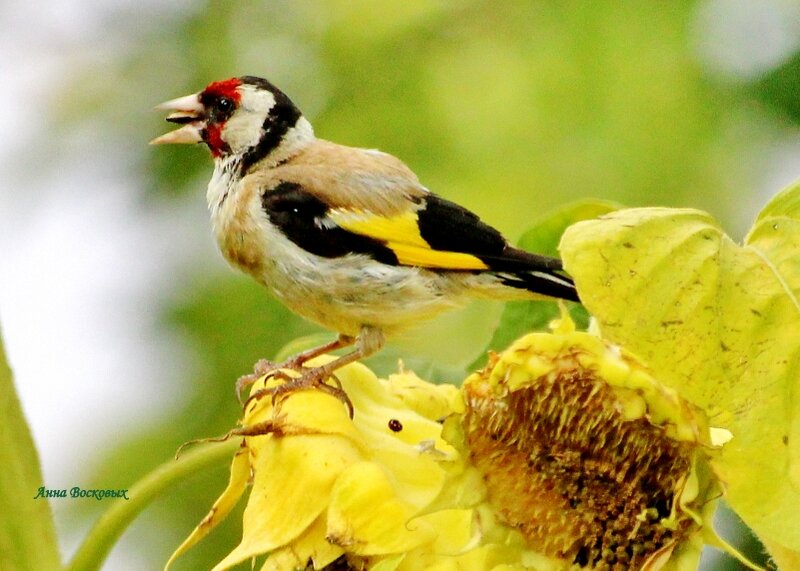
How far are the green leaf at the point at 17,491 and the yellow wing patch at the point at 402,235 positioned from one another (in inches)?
58.0

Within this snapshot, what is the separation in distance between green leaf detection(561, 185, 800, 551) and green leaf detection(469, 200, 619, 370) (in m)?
0.47

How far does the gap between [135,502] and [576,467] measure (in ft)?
2.28

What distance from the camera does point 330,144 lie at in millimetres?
3490

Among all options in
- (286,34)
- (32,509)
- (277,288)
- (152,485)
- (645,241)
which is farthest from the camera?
(286,34)

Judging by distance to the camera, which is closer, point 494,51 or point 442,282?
point 442,282

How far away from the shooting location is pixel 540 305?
256cm

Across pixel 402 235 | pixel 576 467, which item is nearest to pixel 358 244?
pixel 402 235

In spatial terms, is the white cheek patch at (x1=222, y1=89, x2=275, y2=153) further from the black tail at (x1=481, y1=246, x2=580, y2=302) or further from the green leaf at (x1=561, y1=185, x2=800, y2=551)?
the green leaf at (x1=561, y1=185, x2=800, y2=551)

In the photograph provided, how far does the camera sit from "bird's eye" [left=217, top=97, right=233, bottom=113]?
3.67m

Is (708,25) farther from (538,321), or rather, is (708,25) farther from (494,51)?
(538,321)

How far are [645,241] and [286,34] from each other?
2511 mm

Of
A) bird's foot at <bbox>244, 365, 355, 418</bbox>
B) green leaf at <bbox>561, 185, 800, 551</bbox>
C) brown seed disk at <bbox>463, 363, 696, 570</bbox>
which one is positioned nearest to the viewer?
green leaf at <bbox>561, 185, 800, 551</bbox>


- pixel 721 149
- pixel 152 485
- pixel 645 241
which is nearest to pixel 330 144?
pixel 721 149

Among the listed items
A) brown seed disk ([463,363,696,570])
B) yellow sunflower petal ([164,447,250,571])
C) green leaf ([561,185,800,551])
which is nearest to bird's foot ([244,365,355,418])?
yellow sunflower petal ([164,447,250,571])
